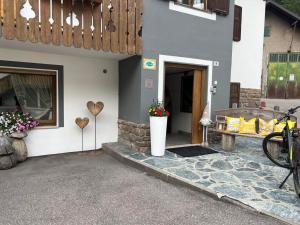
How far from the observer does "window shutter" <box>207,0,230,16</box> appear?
236 inches

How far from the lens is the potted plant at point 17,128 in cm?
496

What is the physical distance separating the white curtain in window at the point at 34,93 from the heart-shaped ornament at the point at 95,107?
3.25 feet

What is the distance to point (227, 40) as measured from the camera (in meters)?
6.43

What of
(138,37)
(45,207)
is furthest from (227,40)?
(45,207)

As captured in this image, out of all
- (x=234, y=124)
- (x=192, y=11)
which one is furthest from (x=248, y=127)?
(x=192, y=11)

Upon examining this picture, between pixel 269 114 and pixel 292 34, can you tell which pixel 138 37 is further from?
pixel 292 34

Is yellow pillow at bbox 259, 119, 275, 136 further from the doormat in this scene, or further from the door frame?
the door frame

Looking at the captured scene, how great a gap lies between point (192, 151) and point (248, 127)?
1.51m

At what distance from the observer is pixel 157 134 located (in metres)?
5.14

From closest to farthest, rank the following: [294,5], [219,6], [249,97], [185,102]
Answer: [219,6], [185,102], [249,97], [294,5]

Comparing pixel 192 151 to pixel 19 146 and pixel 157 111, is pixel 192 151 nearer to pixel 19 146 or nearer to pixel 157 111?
pixel 157 111

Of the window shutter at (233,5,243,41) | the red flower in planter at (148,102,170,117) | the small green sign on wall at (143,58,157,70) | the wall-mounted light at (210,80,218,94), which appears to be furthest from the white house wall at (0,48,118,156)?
the window shutter at (233,5,243,41)

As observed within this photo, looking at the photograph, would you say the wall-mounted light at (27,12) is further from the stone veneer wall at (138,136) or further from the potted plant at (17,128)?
the stone veneer wall at (138,136)

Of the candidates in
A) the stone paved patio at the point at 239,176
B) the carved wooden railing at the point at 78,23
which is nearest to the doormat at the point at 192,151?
the stone paved patio at the point at 239,176
